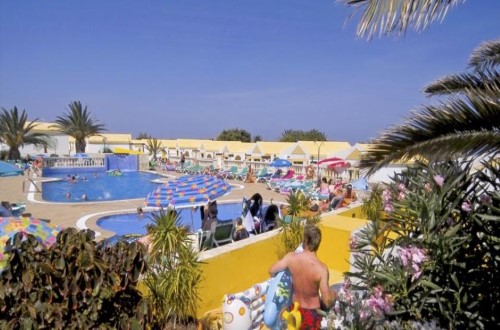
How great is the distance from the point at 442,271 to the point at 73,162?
1490 inches

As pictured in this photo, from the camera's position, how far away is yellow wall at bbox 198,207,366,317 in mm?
4738

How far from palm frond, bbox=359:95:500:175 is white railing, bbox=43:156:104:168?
1379 inches

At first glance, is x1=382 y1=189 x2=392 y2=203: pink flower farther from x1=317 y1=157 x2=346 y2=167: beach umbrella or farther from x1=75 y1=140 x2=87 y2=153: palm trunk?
x1=75 y1=140 x2=87 y2=153: palm trunk

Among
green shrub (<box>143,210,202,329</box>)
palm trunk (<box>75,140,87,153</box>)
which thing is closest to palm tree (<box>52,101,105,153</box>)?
palm trunk (<box>75,140,87,153</box>)

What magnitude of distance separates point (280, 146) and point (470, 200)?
141 ft

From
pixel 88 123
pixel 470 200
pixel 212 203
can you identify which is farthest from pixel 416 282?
pixel 88 123

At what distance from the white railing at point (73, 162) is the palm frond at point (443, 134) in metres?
35.0

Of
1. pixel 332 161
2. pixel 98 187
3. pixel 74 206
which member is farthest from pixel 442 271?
pixel 98 187

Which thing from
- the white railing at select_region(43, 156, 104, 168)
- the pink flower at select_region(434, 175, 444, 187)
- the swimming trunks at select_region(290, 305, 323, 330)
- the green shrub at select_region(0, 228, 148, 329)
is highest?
the pink flower at select_region(434, 175, 444, 187)

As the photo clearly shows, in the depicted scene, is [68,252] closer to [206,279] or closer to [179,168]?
[206,279]

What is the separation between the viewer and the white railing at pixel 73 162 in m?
33.9

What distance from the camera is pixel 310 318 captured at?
356 cm

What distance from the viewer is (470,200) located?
272 centimetres

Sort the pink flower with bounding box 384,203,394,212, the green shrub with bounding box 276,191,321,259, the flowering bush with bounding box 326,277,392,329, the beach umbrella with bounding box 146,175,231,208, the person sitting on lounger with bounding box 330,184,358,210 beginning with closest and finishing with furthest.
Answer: the flowering bush with bounding box 326,277,392,329, the pink flower with bounding box 384,203,394,212, the green shrub with bounding box 276,191,321,259, the beach umbrella with bounding box 146,175,231,208, the person sitting on lounger with bounding box 330,184,358,210
